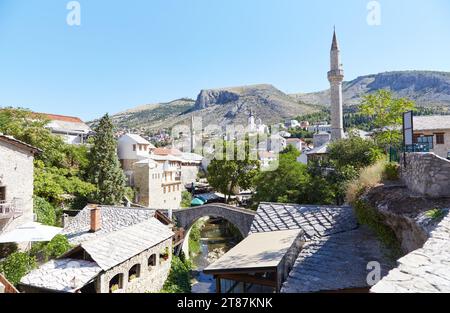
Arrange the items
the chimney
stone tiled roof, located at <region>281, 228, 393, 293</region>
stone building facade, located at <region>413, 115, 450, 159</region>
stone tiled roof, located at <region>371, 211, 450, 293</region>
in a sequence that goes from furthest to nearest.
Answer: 1. stone building facade, located at <region>413, 115, 450, 159</region>
2. the chimney
3. stone tiled roof, located at <region>281, 228, 393, 293</region>
4. stone tiled roof, located at <region>371, 211, 450, 293</region>

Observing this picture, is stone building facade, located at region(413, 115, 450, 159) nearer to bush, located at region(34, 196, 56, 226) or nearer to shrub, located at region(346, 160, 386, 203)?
shrub, located at region(346, 160, 386, 203)

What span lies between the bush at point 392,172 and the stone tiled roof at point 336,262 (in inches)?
82.0

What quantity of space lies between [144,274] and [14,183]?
9.04 metres

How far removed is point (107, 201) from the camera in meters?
28.7

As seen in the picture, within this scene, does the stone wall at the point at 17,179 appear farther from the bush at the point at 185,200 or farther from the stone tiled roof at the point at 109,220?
the bush at the point at 185,200

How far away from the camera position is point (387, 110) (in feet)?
65.1

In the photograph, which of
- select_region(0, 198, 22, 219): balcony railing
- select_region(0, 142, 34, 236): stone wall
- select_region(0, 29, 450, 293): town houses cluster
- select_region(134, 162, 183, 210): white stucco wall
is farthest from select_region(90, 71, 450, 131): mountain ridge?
select_region(0, 198, 22, 219): balcony railing

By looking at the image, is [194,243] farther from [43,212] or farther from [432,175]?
[432,175]

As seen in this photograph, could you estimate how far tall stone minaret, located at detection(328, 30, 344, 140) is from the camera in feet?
118

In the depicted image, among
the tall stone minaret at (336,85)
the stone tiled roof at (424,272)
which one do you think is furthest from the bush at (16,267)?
the tall stone minaret at (336,85)

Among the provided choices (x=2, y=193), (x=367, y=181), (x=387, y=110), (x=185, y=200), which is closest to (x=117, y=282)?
(x=2, y=193)

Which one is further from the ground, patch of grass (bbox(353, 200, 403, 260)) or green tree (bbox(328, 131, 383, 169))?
green tree (bbox(328, 131, 383, 169))

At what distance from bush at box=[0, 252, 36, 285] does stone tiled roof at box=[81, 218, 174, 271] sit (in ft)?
10.6

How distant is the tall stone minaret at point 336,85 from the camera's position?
36.0 metres
